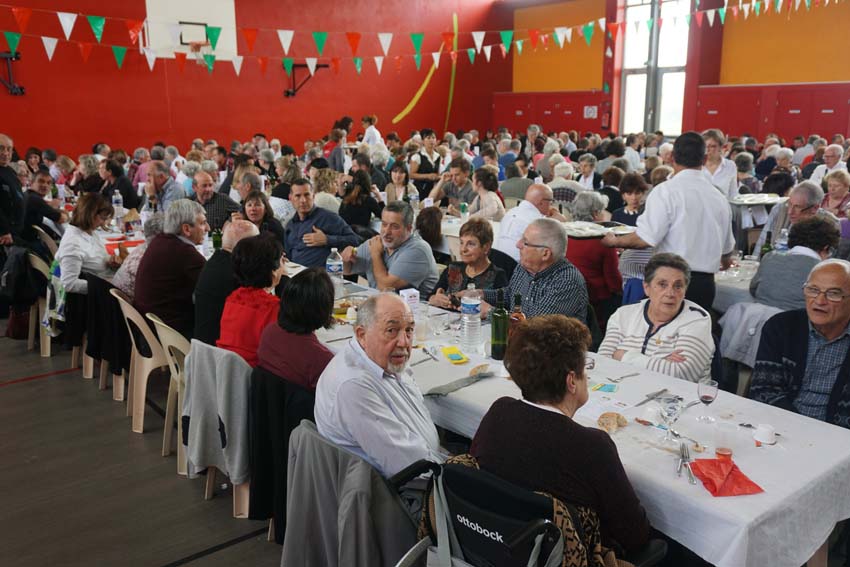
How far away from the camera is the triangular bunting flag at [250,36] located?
40.4ft

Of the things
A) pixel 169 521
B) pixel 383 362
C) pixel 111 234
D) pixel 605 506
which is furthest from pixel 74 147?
pixel 605 506

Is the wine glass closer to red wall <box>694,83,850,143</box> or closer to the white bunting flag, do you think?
red wall <box>694,83,850,143</box>

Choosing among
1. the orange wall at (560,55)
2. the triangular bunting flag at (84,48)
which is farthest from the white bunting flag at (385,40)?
the triangular bunting flag at (84,48)

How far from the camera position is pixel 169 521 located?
3.10 meters

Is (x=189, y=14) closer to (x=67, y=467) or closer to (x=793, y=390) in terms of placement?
(x=67, y=467)

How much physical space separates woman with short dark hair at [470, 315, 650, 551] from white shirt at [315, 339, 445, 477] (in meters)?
0.36

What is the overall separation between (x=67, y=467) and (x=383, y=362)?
2.22 m

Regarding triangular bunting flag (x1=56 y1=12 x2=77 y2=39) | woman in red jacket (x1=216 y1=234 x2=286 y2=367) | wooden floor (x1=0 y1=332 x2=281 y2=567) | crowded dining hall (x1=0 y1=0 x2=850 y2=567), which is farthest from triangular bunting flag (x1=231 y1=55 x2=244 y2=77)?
woman in red jacket (x1=216 y1=234 x2=286 y2=367)

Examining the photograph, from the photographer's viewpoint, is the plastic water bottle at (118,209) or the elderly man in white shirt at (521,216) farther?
the plastic water bottle at (118,209)

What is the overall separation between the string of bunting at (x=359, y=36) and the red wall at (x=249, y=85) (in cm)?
13

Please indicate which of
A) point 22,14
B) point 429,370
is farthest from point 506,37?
A: point 429,370

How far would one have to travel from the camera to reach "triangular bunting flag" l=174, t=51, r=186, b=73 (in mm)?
12320

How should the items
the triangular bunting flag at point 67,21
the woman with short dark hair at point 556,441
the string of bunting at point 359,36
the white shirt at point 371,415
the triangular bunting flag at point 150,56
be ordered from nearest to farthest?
the woman with short dark hair at point 556,441 → the white shirt at point 371,415 → the triangular bunting flag at point 67,21 → the string of bunting at point 359,36 → the triangular bunting flag at point 150,56

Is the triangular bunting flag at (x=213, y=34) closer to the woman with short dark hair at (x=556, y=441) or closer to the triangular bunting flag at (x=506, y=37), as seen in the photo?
the triangular bunting flag at (x=506, y=37)
